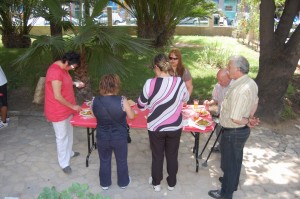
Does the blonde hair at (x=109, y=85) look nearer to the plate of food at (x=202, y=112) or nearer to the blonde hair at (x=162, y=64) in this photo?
the blonde hair at (x=162, y=64)

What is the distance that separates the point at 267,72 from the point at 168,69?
137 inches

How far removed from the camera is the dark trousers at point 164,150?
3.58 meters

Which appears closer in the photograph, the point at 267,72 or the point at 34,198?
the point at 34,198

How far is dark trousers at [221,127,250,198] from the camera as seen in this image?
342 cm

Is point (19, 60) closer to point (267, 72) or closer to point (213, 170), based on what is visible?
point (213, 170)

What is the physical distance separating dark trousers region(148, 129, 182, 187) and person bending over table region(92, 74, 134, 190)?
0.35 m

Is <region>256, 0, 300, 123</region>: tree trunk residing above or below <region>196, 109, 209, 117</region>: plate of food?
above

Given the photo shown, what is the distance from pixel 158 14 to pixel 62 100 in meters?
5.66

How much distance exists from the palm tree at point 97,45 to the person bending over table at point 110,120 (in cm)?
126

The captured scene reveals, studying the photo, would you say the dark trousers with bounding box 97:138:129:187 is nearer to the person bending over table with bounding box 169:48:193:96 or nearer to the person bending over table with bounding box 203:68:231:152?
the person bending over table with bounding box 169:48:193:96

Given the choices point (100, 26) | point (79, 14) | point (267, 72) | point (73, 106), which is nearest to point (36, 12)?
point (79, 14)

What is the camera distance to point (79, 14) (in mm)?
5051

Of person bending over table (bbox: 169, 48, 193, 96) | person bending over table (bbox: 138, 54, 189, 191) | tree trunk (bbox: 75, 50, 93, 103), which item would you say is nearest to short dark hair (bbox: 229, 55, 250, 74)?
person bending over table (bbox: 138, 54, 189, 191)

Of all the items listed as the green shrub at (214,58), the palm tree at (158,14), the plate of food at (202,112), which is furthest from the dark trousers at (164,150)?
the green shrub at (214,58)
